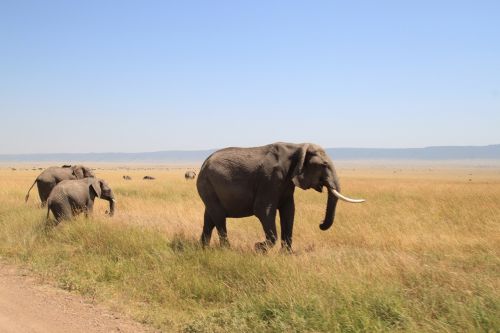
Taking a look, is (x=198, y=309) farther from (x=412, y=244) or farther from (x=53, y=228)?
(x=53, y=228)

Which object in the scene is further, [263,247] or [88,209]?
[88,209]

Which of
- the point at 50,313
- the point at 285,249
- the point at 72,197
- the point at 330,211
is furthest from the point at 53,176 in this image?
the point at 50,313

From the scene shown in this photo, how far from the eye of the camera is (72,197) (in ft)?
40.5

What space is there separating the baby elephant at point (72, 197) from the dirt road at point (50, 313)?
4.60 meters

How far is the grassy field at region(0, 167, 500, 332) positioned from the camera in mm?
5508

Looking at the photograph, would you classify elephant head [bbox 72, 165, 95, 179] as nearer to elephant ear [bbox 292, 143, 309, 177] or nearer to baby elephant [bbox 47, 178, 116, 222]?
baby elephant [bbox 47, 178, 116, 222]

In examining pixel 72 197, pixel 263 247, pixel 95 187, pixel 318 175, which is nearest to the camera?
pixel 263 247

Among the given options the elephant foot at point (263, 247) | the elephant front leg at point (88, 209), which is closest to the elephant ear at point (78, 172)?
the elephant front leg at point (88, 209)

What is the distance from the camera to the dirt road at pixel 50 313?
5631mm

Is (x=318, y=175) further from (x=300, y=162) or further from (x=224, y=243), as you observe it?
(x=224, y=243)

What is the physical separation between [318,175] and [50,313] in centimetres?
518

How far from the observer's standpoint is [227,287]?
7016mm

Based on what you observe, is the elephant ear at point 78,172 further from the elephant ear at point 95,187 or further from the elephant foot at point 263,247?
the elephant foot at point 263,247

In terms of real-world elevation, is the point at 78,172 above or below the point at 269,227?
above
